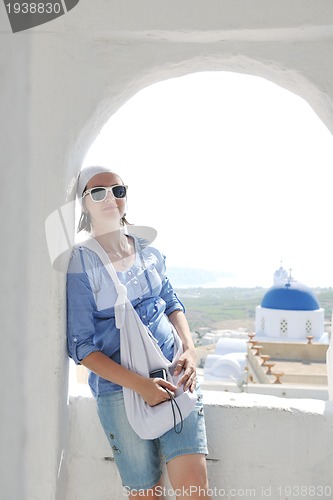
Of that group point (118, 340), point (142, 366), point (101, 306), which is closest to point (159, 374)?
point (142, 366)

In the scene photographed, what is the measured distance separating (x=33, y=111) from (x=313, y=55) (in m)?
0.93

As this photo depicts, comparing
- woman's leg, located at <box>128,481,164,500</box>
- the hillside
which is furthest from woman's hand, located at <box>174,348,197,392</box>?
the hillside

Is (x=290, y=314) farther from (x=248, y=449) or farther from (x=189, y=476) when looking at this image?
(x=189, y=476)

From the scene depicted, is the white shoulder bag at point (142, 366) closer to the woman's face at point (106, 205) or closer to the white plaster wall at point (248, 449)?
the woman's face at point (106, 205)

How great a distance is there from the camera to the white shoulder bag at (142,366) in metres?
1.71

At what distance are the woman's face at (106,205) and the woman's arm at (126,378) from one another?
44cm

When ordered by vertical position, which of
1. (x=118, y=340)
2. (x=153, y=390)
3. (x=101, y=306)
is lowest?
Answer: (x=153, y=390)

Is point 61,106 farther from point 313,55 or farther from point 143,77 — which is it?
point 313,55

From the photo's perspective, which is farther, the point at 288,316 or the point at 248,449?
the point at 288,316

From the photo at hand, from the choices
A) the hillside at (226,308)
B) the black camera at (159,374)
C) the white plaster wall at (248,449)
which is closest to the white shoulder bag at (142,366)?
the black camera at (159,374)

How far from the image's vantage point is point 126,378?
5.61ft

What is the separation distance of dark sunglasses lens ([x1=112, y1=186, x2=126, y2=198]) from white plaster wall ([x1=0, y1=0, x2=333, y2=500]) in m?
0.17

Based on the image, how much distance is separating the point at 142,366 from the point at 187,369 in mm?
156

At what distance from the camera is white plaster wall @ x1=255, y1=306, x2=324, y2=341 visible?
60.9ft
